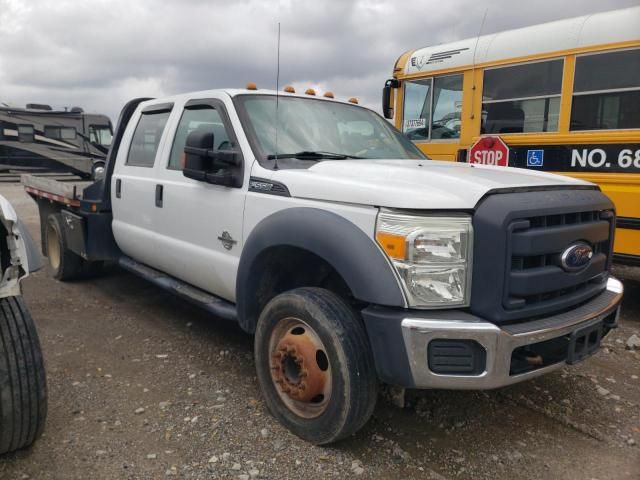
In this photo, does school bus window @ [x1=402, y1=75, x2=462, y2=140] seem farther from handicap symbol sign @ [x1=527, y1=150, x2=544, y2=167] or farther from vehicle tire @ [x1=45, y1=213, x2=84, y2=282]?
vehicle tire @ [x1=45, y1=213, x2=84, y2=282]

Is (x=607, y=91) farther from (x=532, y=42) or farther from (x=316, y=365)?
(x=316, y=365)

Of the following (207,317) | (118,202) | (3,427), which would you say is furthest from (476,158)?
(3,427)

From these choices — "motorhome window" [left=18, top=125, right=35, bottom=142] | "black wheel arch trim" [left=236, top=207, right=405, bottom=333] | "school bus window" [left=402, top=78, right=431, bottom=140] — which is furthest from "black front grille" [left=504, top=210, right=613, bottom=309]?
"motorhome window" [left=18, top=125, right=35, bottom=142]

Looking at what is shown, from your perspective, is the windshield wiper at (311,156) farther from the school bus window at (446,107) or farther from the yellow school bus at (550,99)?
the school bus window at (446,107)

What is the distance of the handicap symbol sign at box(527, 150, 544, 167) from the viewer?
569 centimetres

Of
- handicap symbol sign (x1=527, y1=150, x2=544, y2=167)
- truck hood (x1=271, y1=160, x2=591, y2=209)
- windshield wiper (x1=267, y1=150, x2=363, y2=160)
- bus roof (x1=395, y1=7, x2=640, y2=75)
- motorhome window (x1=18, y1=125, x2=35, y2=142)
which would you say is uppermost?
bus roof (x1=395, y1=7, x2=640, y2=75)

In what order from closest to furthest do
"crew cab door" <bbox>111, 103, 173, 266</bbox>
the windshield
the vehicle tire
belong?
1. the windshield
2. "crew cab door" <bbox>111, 103, 173, 266</bbox>
3. the vehicle tire

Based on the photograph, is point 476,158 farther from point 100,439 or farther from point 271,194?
point 100,439

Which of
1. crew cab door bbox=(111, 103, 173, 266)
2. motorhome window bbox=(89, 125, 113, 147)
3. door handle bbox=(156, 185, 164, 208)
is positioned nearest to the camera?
door handle bbox=(156, 185, 164, 208)

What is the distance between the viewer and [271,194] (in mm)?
3207

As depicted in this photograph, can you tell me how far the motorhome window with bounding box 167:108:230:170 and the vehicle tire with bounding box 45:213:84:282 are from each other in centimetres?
230

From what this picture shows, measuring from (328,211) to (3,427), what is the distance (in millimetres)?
1875

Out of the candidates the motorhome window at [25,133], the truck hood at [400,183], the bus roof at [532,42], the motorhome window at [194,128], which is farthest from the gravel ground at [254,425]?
the motorhome window at [25,133]

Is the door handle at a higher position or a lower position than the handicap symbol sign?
lower
